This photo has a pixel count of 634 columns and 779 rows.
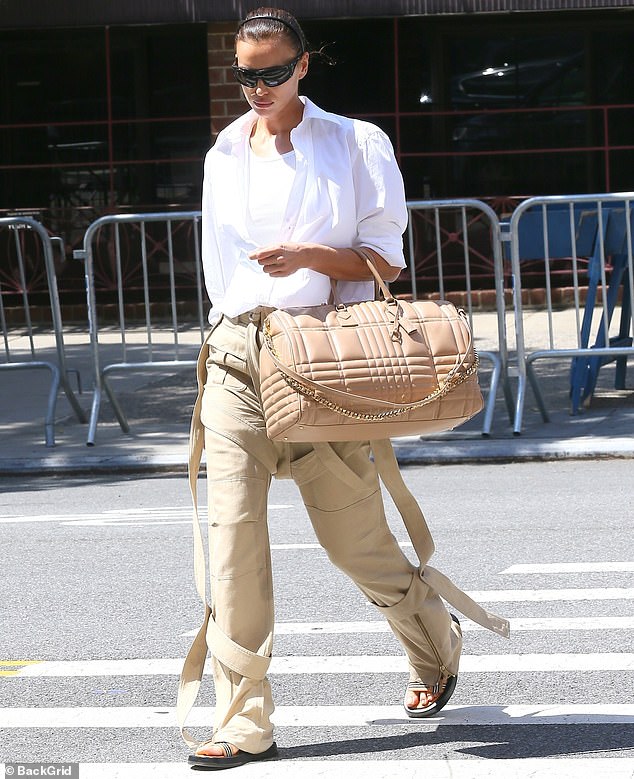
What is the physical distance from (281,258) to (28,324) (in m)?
7.12

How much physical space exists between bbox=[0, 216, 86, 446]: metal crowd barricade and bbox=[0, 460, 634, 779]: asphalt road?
2200 millimetres

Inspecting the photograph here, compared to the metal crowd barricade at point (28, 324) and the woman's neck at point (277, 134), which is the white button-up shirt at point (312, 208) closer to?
the woman's neck at point (277, 134)

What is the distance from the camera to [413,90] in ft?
53.6

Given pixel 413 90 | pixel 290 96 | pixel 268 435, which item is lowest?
pixel 268 435

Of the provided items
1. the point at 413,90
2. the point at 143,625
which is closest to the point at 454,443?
the point at 143,625

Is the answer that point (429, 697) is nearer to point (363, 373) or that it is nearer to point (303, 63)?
point (363, 373)

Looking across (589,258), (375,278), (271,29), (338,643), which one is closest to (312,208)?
(375,278)

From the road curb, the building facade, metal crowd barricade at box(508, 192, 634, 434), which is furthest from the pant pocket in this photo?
the building facade

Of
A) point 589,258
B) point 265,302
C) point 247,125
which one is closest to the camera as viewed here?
point 265,302

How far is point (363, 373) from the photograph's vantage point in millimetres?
3801

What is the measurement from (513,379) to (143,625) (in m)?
6.61

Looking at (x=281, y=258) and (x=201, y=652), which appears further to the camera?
(x=201, y=652)

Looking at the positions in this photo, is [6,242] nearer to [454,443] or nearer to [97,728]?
[454,443]

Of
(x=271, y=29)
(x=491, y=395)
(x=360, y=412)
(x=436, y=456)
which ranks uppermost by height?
(x=271, y=29)
